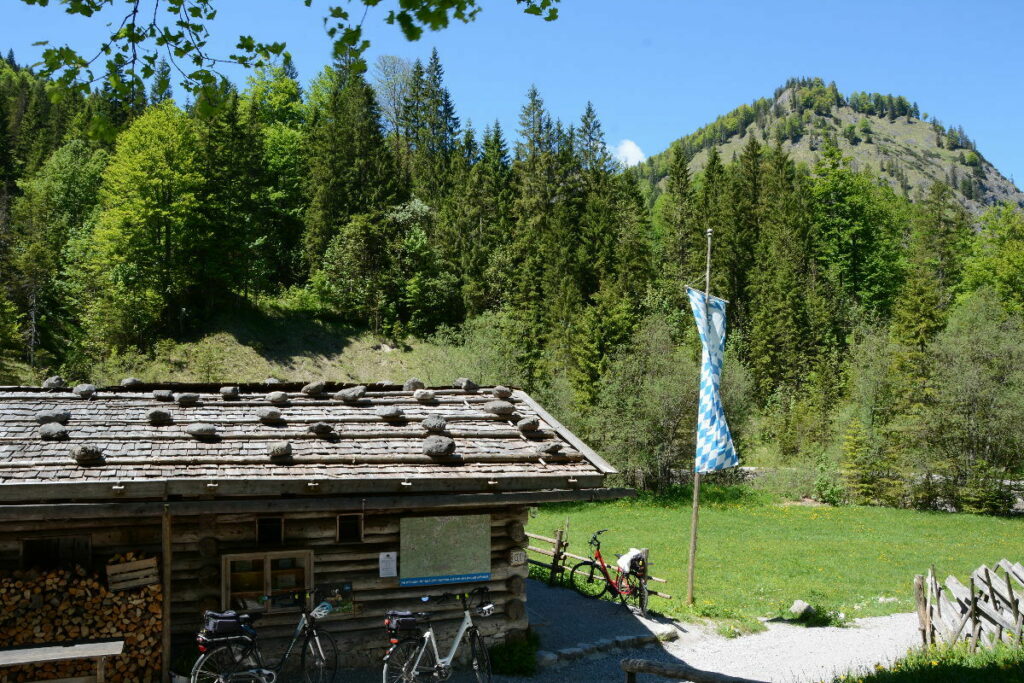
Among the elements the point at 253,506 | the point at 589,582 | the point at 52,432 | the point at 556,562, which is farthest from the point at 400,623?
the point at 556,562

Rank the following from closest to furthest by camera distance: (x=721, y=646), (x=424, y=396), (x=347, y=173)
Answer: (x=424, y=396) → (x=721, y=646) → (x=347, y=173)

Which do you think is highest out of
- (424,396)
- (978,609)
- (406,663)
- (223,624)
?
(424,396)

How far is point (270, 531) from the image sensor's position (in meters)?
10.7

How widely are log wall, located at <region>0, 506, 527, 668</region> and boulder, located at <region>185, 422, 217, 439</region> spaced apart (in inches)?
48.5

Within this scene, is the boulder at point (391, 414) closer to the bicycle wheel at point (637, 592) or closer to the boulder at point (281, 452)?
the boulder at point (281, 452)

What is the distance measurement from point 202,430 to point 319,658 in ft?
11.3

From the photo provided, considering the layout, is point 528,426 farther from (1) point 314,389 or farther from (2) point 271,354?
(2) point 271,354

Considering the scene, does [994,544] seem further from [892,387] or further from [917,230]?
[917,230]

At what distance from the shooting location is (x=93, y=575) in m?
9.59

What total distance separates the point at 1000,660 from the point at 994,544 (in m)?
19.2

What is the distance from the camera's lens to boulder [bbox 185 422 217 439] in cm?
1102

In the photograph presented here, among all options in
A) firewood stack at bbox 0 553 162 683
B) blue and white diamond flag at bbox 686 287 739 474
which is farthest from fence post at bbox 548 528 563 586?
firewood stack at bbox 0 553 162 683

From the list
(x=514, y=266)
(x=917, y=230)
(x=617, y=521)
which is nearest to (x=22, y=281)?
(x=514, y=266)

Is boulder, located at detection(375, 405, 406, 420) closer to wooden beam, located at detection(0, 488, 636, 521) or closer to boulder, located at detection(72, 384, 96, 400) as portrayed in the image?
wooden beam, located at detection(0, 488, 636, 521)
